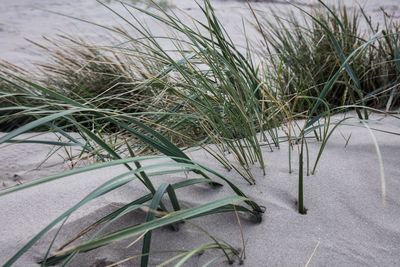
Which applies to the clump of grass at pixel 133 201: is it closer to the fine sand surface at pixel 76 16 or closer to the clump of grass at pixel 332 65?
the clump of grass at pixel 332 65

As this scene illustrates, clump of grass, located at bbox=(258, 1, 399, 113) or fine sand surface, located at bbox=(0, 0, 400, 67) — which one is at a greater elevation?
fine sand surface, located at bbox=(0, 0, 400, 67)

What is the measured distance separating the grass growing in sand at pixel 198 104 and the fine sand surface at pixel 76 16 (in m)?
1.94

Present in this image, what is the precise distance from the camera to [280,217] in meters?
1.11

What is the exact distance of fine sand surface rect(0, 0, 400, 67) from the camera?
14.6ft

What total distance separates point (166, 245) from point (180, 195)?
7.0 inches

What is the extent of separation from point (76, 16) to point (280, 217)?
489 cm

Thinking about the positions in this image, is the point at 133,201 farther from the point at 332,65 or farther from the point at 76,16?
the point at 76,16

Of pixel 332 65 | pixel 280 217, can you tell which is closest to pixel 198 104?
pixel 280 217

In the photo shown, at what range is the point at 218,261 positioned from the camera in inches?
39.1

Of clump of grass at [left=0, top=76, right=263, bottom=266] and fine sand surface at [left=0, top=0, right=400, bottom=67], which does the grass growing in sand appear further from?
fine sand surface at [left=0, top=0, right=400, bottom=67]

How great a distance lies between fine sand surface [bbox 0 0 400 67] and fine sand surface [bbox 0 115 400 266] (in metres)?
2.93

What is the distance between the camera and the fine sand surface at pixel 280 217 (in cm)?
101

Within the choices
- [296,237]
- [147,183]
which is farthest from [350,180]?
[147,183]

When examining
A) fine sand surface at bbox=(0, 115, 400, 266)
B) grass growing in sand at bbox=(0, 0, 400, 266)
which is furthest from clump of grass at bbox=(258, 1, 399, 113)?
fine sand surface at bbox=(0, 115, 400, 266)
